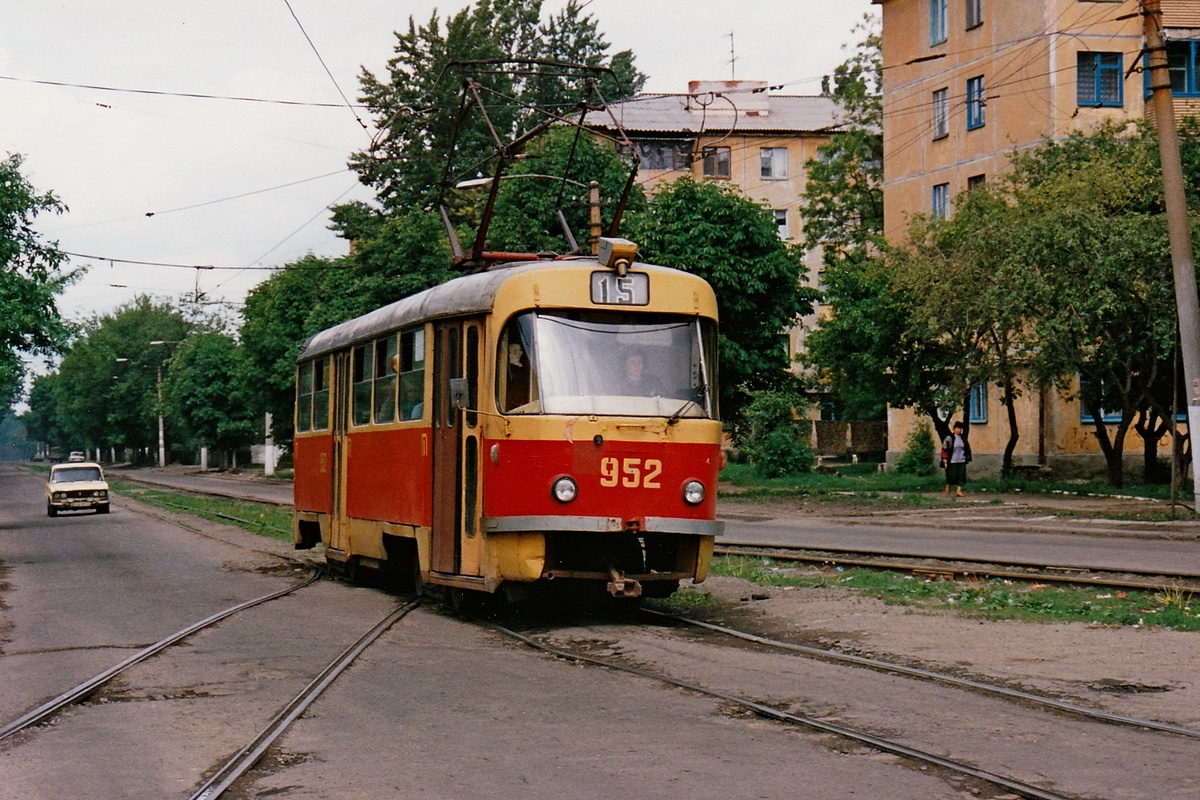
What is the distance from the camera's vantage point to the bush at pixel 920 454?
159ft

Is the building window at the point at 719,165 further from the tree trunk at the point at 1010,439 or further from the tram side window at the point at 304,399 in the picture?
the tram side window at the point at 304,399

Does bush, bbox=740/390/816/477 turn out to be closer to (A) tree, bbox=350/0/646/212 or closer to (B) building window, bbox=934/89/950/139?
(B) building window, bbox=934/89/950/139

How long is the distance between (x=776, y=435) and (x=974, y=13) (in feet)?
47.5

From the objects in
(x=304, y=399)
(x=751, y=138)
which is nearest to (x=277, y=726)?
(x=304, y=399)

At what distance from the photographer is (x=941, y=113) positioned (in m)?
47.3

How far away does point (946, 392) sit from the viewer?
3569 cm

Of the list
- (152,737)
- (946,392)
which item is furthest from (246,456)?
(152,737)

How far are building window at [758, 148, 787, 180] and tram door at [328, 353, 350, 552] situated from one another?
60839mm

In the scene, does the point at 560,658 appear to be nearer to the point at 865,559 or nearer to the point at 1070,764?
the point at 1070,764

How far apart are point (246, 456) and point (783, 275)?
262 feet

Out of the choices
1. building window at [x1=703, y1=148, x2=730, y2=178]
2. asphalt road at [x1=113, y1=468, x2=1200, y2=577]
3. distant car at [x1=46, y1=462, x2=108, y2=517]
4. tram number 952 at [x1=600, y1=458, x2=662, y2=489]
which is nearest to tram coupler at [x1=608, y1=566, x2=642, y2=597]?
tram number 952 at [x1=600, y1=458, x2=662, y2=489]

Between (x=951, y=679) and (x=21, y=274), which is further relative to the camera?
(x=21, y=274)

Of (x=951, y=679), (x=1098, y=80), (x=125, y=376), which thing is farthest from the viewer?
(x=125, y=376)

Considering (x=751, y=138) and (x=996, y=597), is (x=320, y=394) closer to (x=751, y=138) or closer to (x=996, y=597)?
(x=996, y=597)
